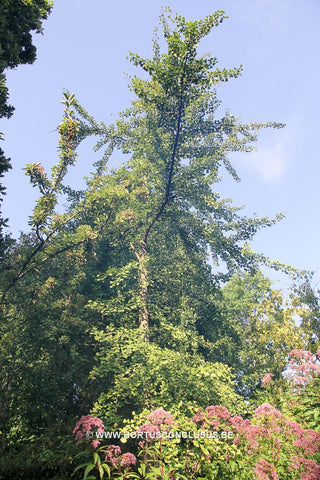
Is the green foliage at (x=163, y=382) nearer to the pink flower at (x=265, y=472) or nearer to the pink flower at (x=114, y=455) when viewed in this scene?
the pink flower at (x=114, y=455)

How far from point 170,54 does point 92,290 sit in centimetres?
971

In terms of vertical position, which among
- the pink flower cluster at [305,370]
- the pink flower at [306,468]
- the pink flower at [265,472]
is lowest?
the pink flower at [265,472]

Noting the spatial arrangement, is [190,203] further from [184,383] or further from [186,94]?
[184,383]

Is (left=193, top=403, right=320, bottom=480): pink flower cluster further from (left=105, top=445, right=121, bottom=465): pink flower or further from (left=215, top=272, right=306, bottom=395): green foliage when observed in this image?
(left=215, top=272, right=306, bottom=395): green foliage

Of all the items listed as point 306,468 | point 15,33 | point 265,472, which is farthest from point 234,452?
point 15,33

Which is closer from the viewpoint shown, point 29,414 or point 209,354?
point 29,414

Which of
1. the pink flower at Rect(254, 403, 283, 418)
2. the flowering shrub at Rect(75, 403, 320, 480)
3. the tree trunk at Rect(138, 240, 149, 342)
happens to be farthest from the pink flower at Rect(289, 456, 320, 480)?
the tree trunk at Rect(138, 240, 149, 342)

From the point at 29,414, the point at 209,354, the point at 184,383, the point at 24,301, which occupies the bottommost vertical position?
the point at 29,414

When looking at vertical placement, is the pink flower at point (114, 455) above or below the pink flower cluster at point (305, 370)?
below

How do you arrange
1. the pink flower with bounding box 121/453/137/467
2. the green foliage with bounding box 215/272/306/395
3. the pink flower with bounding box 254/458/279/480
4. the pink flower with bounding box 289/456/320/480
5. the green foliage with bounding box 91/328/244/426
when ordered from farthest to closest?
the green foliage with bounding box 215/272/306/395 < the green foliage with bounding box 91/328/244/426 < the pink flower with bounding box 121/453/137/467 < the pink flower with bounding box 254/458/279/480 < the pink flower with bounding box 289/456/320/480

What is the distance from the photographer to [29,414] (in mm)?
8570

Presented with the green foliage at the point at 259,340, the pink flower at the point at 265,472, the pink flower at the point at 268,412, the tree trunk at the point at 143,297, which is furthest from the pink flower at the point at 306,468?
the green foliage at the point at 259,340

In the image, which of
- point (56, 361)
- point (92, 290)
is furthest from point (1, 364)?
point (92, 290)

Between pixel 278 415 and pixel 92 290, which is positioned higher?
pixel 92 290
